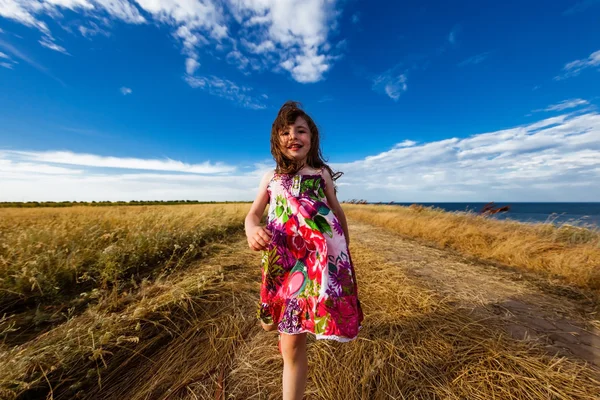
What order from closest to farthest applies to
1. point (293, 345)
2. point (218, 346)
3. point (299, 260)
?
point (293, 345) < point (299, 260) < point (218, 346)

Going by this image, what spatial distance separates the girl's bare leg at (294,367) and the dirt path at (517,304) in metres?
2.28

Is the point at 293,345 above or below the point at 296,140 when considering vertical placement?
below

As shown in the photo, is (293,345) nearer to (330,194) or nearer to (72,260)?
(330,194)

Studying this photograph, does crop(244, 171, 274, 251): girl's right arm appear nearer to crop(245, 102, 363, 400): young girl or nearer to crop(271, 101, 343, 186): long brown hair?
crop(245, 102, 363, 400): young girl

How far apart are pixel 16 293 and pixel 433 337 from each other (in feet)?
14.5

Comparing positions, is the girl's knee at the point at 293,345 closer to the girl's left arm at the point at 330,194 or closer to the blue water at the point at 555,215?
the girl's left arm at the point at 330,194

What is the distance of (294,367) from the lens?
55.4 inches

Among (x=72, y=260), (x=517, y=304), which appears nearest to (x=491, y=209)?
(x=517, y=304)

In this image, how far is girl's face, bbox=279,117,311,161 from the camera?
168cm

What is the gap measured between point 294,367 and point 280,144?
5.00 feet

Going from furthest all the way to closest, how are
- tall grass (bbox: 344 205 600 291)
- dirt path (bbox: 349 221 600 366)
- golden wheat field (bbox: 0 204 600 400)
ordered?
tall grass (bbox: 344 205 600 291) < dirt path (bbox: 349 221 600 366) < golden wheat field (bbox: 0 204 600 400)

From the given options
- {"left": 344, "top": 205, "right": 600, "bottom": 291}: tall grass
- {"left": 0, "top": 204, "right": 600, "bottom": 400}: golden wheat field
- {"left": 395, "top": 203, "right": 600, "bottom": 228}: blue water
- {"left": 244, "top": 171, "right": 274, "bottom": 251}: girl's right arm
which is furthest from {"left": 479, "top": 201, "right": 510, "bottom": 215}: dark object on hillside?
{"left": 244, "top": 171, "right": 274, "bottom": 251}: girl's right arm

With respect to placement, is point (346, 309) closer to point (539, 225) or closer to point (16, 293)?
point (16, 293)

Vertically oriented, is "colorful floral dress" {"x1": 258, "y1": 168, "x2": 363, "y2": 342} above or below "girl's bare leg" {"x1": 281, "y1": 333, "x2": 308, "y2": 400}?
above
